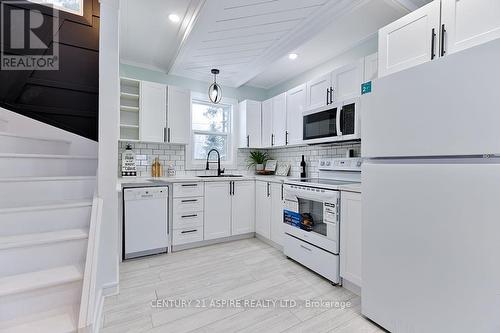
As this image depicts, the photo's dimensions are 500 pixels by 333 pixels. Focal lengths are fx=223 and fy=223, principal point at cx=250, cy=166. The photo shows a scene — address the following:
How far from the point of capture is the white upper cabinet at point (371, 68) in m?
2.20

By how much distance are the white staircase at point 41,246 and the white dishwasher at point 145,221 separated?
761mm

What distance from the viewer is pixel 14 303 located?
1.23 meters

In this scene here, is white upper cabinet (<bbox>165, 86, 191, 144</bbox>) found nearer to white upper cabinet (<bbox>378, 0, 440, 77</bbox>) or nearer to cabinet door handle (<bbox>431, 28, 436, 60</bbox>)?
white upper cabinet (<bbox>378, 0, 440, 77</bbox>)

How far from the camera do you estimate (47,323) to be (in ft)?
4.03

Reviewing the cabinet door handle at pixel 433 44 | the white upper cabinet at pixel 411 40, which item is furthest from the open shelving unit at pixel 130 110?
the cabinet door handle at pixel 433 44

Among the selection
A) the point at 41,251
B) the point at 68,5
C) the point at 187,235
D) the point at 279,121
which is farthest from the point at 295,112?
the point at 68,5

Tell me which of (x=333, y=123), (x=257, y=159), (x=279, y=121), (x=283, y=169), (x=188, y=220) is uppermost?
(x=279, y=121)

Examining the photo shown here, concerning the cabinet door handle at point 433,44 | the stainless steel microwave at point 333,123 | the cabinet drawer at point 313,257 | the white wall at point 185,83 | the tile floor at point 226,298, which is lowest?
the tile floor at point 226,298

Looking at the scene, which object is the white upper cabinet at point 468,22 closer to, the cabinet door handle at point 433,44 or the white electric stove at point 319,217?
the cabinet door handle at point 433,44

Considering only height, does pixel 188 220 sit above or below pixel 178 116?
below

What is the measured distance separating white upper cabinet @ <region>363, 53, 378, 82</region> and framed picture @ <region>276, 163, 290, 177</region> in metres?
1.83

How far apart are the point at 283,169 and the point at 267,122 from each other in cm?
87

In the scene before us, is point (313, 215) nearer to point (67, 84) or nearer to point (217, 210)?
point (217, 210)

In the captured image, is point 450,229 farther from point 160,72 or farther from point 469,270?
point 160,72
